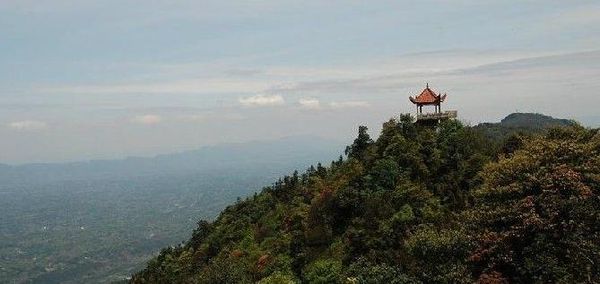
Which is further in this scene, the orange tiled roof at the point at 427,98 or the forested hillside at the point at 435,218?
the orange tiled roof at the point at 427,98

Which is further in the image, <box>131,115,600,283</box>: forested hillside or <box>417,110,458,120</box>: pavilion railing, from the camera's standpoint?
<box>417,110,458,120</box>: pavilion railing

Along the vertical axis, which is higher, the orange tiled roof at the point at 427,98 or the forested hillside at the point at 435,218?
the orange tiled roof at the point at 427,98

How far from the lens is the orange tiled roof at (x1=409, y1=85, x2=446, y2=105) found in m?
39.9

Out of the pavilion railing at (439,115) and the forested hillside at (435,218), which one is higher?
the pavilion railing at (439,115)

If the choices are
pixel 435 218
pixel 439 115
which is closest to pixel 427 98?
pixel 439 115

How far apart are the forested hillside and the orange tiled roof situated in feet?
7.54

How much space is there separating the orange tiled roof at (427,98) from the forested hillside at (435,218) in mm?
2299

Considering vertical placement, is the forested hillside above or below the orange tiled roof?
below

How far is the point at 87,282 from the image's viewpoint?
187 metres

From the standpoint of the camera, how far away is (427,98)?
131 ft

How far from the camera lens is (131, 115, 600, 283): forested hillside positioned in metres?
21.9

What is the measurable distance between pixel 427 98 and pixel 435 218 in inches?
496

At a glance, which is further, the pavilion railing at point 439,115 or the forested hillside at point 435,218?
the pavilion railing at point 439,115

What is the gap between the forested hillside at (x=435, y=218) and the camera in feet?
71.9
